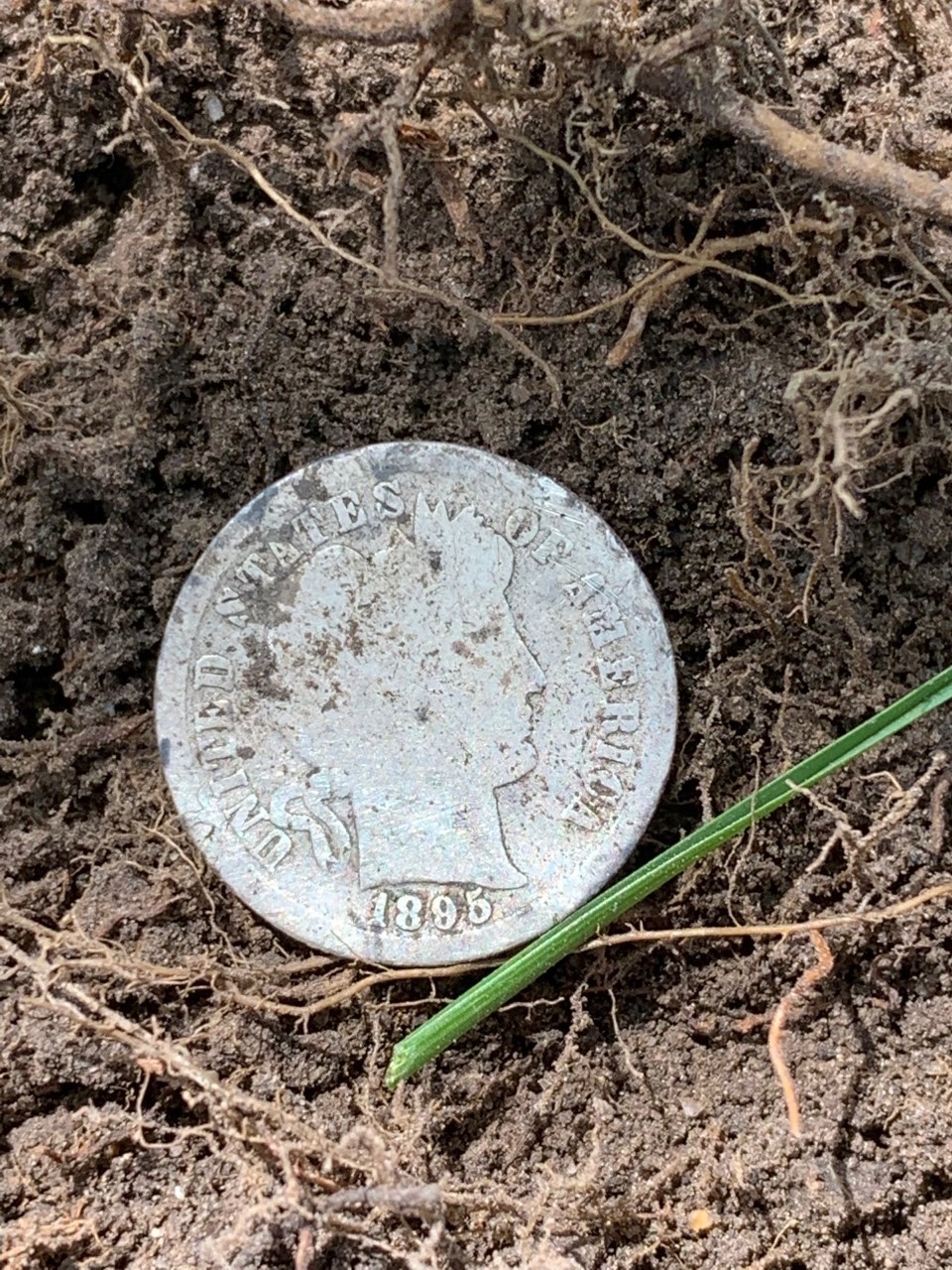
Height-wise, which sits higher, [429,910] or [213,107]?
[213,107]

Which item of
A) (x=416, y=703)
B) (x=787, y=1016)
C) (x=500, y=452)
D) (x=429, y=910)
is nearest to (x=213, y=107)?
(x=500, y=452)

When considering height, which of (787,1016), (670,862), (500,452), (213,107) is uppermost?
(213,107)

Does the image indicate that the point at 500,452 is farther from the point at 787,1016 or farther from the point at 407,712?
the point at 787,1016

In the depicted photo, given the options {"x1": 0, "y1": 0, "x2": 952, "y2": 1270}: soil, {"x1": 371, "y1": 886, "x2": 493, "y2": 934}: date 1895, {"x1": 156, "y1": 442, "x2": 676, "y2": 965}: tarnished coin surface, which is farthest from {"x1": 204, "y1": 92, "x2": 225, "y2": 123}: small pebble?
{"x1": 371, "y1": 886, "x2": 493, "y2": 934}: date 1895

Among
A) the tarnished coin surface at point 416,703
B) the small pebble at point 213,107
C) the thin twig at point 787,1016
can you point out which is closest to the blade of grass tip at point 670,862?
the tarnished coin surface at point 416,703

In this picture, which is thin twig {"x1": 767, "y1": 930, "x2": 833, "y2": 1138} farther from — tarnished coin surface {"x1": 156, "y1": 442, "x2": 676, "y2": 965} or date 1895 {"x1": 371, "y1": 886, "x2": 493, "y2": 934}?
date 1895 {"x1": 371, "y1": 886, "x2": 493, "y2": 934}

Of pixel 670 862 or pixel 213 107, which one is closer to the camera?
pixel 670 862
